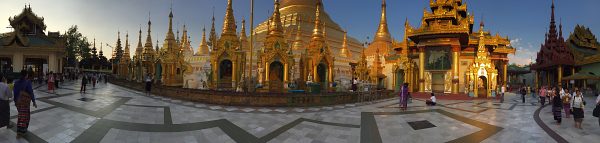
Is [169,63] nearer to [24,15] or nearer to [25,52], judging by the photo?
[25,52]

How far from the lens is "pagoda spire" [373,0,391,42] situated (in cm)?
4400

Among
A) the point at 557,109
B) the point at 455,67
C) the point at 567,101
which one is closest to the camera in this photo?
the point at 557,109

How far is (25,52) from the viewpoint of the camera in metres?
31.3

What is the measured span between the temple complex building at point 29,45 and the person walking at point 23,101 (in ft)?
97.6

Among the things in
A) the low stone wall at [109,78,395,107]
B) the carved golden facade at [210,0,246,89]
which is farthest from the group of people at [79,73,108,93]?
the carved golden facade at [210,0,246,89]

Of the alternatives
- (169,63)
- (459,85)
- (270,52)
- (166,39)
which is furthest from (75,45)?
(459,85)

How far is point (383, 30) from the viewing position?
4512 centimetres

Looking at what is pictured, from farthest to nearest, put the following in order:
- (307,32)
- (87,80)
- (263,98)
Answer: (307,32) < (87,80) < (263,98)

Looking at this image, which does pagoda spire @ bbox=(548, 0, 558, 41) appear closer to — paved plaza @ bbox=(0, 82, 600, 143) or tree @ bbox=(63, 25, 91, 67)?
paved plaza @ bbox=(0, 82, 600, 143)

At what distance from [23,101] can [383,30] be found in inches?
1714

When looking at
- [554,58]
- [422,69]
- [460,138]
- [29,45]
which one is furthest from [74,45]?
[554,58]

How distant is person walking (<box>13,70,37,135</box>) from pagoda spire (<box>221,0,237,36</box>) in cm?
1592

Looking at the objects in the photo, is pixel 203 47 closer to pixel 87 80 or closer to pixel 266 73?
pixel 87 80

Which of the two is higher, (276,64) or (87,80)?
(276,64)
